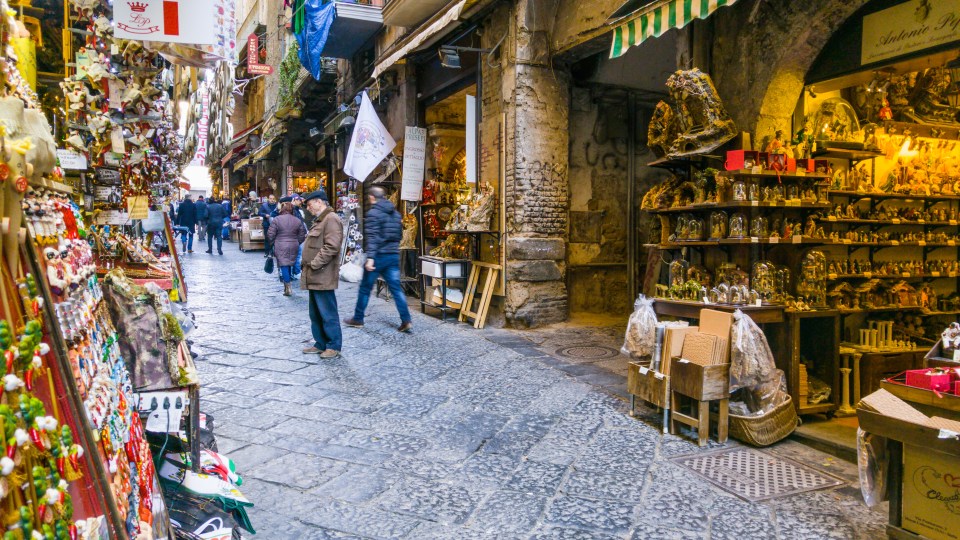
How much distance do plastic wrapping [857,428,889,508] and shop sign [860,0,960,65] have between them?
9.27 ft

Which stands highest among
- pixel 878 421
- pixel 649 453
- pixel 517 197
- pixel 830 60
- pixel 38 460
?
pixel 830 60

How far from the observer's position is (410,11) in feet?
31.1

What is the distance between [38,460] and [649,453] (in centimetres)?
322

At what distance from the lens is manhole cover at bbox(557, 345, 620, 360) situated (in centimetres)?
628

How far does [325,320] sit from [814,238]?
428 cm

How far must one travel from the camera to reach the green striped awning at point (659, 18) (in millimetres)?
4156

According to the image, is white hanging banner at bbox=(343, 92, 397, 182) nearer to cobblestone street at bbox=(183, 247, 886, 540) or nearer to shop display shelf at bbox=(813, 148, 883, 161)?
cobblestone street at bbox=(183, 247, 886, 540)

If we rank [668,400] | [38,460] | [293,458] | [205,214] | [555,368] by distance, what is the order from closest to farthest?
[38,460]
[293,458]
[668,400]
[555,368]
[205,214]

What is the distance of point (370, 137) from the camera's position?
10.1 m

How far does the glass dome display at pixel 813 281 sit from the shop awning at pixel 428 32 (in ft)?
16.6

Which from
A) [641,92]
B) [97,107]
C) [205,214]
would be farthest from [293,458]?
[205,214]

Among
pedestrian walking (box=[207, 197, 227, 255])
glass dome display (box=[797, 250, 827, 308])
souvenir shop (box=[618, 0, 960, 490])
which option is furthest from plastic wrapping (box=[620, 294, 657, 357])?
pedestrian walking (box=[207, 197, 227, 255])

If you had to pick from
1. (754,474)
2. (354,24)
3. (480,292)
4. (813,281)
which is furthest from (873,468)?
(354,24)

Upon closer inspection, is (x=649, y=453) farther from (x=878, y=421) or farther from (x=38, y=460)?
(x=38, y=460)
